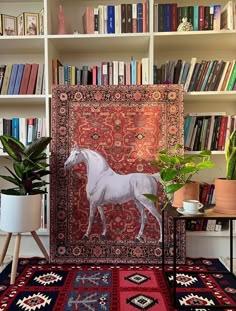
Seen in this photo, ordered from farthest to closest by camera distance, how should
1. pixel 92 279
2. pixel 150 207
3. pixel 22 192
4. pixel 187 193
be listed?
1. pixel 150 207
2. pixel 22 192
3. pixel 92 279
4. pixel 187 193

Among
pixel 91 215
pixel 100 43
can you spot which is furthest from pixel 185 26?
pixel 91 215

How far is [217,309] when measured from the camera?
1.48 m

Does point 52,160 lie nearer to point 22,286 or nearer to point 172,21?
point 22,286

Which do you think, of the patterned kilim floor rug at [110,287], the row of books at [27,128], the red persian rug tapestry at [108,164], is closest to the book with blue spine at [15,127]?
the row of books at [27,128]

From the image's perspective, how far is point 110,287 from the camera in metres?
1.70

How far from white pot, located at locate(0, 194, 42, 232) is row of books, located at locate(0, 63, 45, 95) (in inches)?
34.6

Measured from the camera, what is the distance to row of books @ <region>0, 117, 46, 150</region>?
227cm

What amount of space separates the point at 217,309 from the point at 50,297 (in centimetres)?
89

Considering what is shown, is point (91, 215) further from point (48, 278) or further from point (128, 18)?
point (128, 18)

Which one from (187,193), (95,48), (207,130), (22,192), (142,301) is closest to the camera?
(142,301)

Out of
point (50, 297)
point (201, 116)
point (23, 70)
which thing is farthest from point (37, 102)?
point (50, 297)

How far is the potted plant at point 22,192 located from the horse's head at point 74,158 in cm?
21

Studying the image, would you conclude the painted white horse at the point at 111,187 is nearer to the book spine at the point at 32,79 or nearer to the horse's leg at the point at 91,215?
the horse's leg at the point at 91,215

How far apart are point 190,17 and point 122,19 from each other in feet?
1.69
